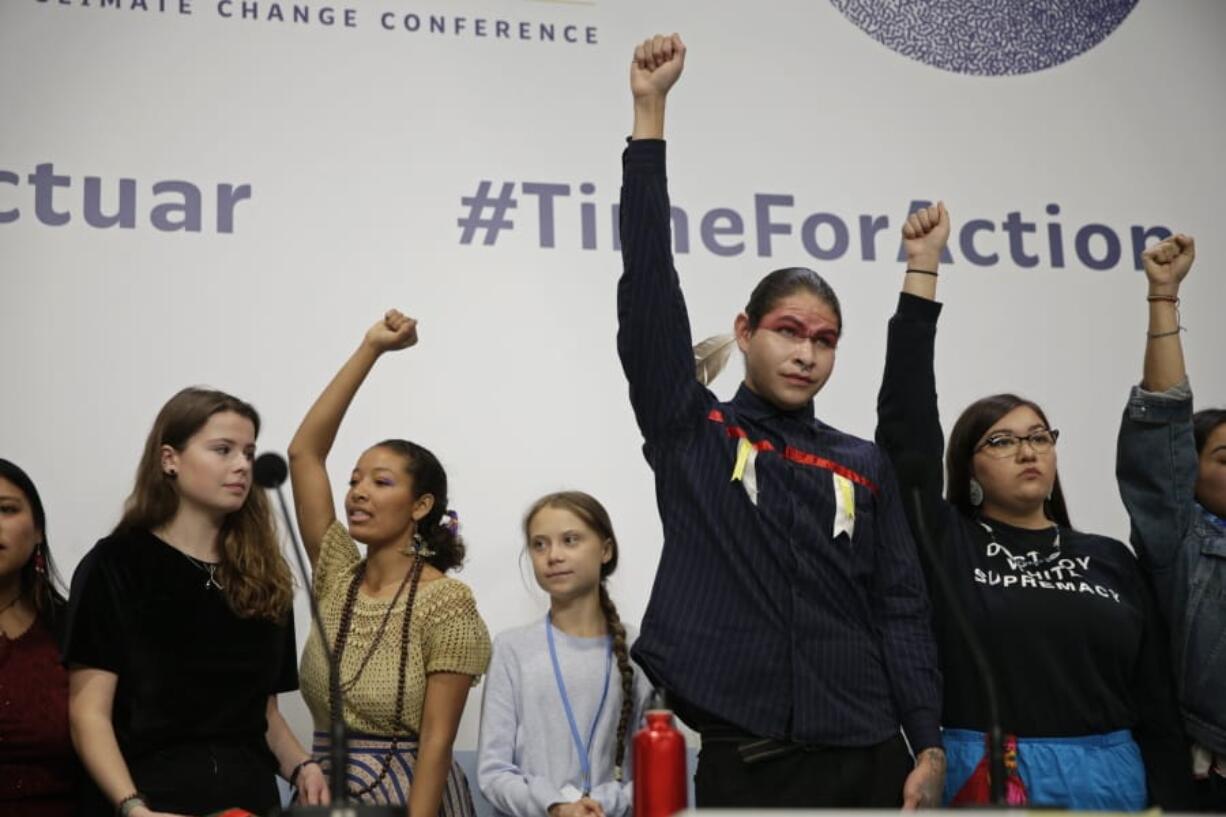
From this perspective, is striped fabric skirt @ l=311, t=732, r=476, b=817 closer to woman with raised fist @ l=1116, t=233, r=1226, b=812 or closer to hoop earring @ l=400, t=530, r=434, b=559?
hoop earring @ l=400, t=530, r=434, b=559

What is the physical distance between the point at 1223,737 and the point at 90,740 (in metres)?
2.13

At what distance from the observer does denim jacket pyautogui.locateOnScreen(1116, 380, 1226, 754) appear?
285cm

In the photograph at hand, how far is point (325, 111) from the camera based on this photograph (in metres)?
3.57

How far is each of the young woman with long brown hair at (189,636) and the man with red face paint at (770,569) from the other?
0.86m

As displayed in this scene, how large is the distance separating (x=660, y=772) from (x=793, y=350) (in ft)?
2.91

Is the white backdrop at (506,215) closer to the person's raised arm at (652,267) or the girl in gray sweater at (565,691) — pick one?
the girl in gray sweater at (565,691)

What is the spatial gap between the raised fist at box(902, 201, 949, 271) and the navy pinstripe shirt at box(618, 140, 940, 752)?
1.37 ft

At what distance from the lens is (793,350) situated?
2.56m

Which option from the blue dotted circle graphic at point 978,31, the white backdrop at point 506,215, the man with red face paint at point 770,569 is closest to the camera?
the man with red face paint at point 770,569

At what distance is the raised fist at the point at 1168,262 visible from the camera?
290 cm

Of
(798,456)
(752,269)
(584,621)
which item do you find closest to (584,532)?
(584,621)

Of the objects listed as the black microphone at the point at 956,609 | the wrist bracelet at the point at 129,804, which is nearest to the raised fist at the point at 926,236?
the black microphone at the point at 956,609

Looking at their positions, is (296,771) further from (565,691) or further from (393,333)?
(393,333)

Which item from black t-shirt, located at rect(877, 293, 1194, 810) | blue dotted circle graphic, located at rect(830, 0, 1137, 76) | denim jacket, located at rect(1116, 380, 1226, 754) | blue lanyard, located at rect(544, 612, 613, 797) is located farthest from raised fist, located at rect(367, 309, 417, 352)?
blue dotted circle graphic, located at rect(830, 0, 1137, 76)
